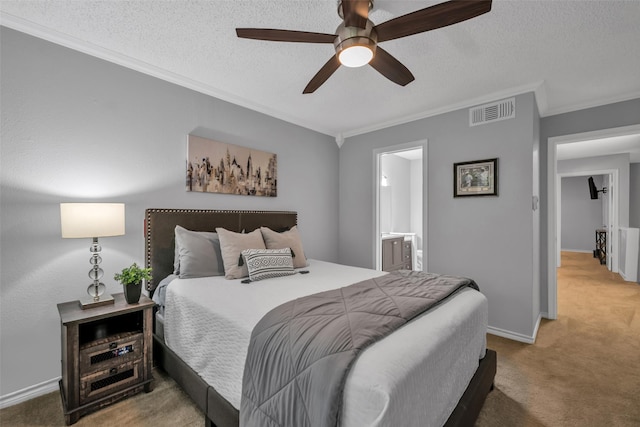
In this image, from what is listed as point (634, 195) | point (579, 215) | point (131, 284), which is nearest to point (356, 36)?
point (131, 284)

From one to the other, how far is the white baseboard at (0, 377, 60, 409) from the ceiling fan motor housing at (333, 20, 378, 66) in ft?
9.81

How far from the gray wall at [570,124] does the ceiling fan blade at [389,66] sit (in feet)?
8.41

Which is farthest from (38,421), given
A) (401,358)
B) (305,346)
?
(401,358)

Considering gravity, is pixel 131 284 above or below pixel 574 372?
above

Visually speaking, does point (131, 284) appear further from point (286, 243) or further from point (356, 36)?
point (356, 36)

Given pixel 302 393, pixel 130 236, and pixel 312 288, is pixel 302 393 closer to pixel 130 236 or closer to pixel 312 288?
pixel 312 288

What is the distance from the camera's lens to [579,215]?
28.8 feet

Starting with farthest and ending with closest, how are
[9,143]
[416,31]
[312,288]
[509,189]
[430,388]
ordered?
[509,189]
[312,288]
[9,143]
[416,31]
[430,388]

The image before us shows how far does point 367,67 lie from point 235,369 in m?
2.47

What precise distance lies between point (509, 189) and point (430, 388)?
2.51 meters

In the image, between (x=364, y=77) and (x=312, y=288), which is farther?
(x=364, y=77)

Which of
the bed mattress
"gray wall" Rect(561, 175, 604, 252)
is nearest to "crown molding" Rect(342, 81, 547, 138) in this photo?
the bed mattress

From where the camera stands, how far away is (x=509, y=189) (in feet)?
9.73

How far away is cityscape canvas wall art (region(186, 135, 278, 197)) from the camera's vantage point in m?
2.83
